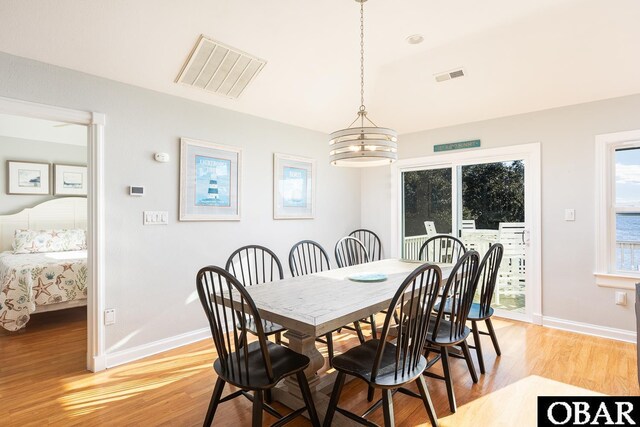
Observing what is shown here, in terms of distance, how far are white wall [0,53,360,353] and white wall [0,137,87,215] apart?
3.40 meters

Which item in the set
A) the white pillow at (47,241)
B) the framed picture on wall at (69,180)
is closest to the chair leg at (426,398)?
the white pillow at (47,241)

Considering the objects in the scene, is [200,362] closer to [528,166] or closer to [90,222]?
[90,222]

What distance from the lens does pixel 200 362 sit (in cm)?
288

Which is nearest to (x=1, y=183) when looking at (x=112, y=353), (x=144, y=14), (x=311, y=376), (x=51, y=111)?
(x=51, y=111)

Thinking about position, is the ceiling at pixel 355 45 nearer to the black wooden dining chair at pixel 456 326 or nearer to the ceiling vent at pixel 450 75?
the ceiling vent at pixel 450 75

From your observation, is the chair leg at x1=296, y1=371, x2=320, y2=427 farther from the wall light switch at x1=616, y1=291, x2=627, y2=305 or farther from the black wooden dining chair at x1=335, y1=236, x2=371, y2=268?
the wall light switch at x1=616, y1=291, x2=627, y2=305

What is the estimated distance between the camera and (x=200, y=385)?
2494mm

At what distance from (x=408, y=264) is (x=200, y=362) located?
2021mm

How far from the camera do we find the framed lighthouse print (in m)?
3.24

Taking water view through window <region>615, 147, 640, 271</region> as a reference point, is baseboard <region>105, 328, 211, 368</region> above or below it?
below

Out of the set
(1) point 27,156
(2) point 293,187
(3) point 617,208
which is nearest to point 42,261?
(1) point 27,156

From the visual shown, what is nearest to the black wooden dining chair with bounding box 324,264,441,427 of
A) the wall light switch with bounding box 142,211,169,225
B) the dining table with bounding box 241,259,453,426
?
the dining table with bounding box 241,259,453,426

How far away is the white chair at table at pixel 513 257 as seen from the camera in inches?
154

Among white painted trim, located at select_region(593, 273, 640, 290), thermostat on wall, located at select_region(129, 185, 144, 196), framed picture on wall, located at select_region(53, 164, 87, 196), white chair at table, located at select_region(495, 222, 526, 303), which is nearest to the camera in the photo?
thermostat on wall, located at select_region(129, 185, 144, 196)
